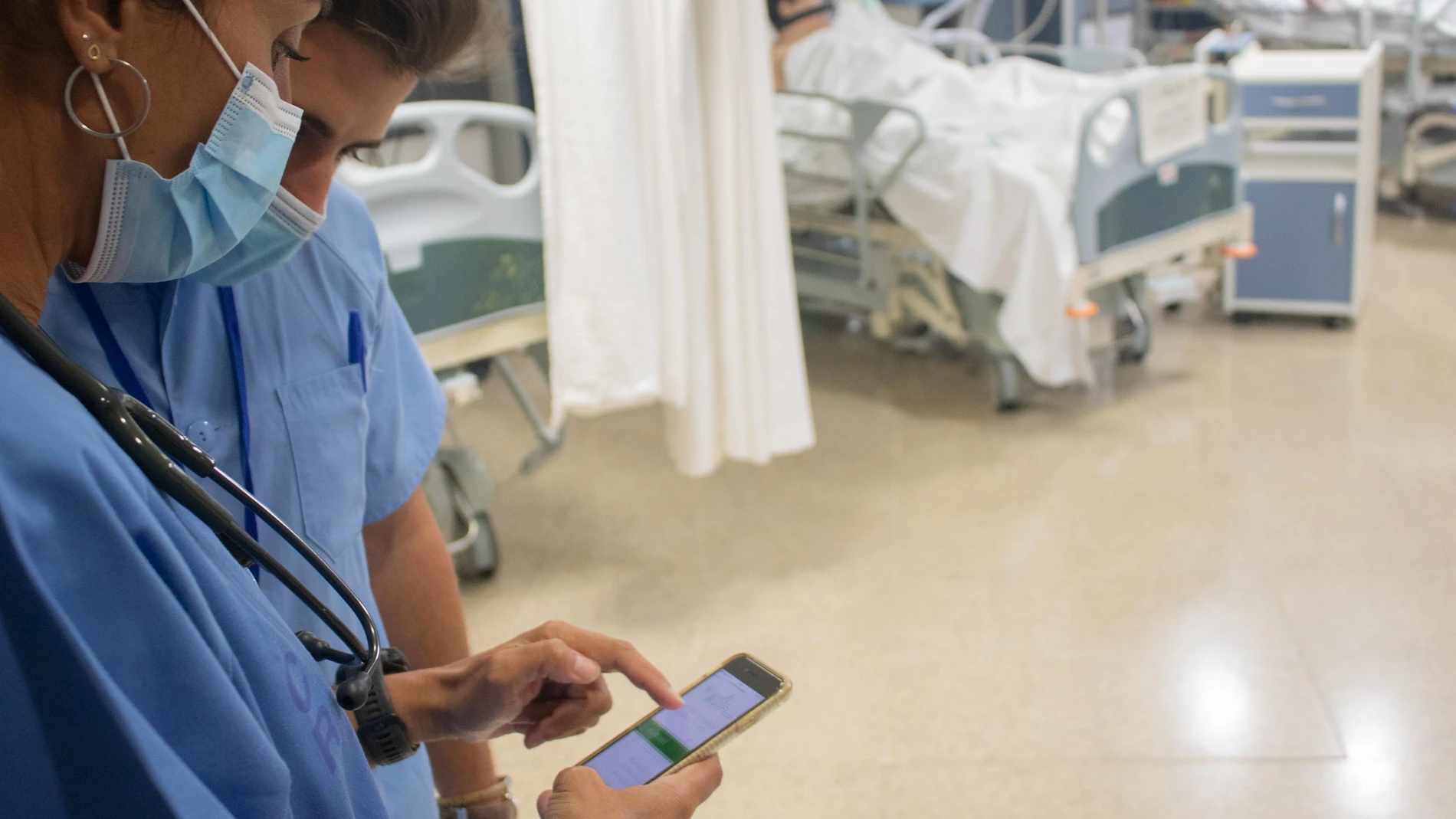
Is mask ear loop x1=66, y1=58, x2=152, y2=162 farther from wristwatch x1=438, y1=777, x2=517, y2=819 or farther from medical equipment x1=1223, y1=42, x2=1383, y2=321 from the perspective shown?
medical equipment x1=1223, y1=42, x2=1383, y2=321

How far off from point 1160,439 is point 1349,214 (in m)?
1.22

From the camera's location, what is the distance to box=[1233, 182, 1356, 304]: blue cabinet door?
415cm

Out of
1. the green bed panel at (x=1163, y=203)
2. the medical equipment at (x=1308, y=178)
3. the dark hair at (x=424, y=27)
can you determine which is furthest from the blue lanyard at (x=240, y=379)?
the medical equipment at (x=1308, y=178)

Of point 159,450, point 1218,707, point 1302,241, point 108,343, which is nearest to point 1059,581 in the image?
point 1218,707

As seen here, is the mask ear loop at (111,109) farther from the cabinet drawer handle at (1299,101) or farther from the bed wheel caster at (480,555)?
the cabinet drawer handle at (1299,101)

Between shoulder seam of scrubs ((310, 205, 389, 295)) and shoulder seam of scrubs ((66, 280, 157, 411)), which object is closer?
shoulder seam of scrubs ((66, 280, 157, 411))

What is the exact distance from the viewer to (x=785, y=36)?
15.1 ft

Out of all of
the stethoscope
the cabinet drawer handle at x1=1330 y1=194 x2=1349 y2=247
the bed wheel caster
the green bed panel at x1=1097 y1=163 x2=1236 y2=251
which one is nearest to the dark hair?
the stethoscope

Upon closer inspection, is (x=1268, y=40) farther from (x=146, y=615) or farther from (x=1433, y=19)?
(x=146, y=615)

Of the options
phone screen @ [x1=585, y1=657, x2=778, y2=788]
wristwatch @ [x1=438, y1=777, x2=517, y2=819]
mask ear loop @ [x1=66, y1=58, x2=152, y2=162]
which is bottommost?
wristwatch @ [x1=438, y1=777, x2=517, y2=819]

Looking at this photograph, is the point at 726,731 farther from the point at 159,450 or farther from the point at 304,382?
the point at 159,450

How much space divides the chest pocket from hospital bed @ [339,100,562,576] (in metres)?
1.60

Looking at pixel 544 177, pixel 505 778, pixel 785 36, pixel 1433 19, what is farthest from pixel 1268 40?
pixel 505 778

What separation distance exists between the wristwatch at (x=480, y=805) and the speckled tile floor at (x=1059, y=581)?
3.25ft
